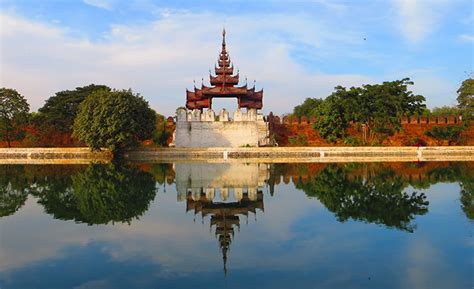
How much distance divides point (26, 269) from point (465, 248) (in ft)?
22.1

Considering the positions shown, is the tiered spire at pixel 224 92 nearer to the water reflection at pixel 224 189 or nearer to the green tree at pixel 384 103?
the green tree at pixel 384 103

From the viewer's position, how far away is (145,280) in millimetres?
6668

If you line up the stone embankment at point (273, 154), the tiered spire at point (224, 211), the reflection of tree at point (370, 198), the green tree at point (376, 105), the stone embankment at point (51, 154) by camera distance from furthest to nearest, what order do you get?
the green tree at point (376, 105), the stone embankment at point (51, 154), the stone embankment at point (273, 154), the reflection of tree at point (370, 198), the tiered spire at point (224, 211)

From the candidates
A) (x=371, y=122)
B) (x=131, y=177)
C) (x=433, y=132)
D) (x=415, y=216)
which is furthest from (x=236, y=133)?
(x=415, y=216)

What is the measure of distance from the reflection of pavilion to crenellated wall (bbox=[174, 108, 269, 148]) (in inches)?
597

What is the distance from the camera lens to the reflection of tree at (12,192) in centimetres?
1264

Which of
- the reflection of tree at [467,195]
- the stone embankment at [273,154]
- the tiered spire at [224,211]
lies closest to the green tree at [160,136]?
the stone embankment at [273,154]

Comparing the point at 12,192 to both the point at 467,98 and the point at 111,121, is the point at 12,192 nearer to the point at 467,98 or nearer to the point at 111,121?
the point at 111,121

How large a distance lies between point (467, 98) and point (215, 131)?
67.9 ft

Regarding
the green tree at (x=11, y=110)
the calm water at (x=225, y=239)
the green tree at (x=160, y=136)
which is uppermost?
the green tree at (x=11, y=110)

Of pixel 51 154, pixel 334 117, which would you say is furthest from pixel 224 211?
pixel 334 117

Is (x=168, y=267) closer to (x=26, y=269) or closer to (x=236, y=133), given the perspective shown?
(x=26, y=269)

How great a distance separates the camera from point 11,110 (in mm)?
37656

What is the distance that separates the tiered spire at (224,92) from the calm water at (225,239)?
23.9m
